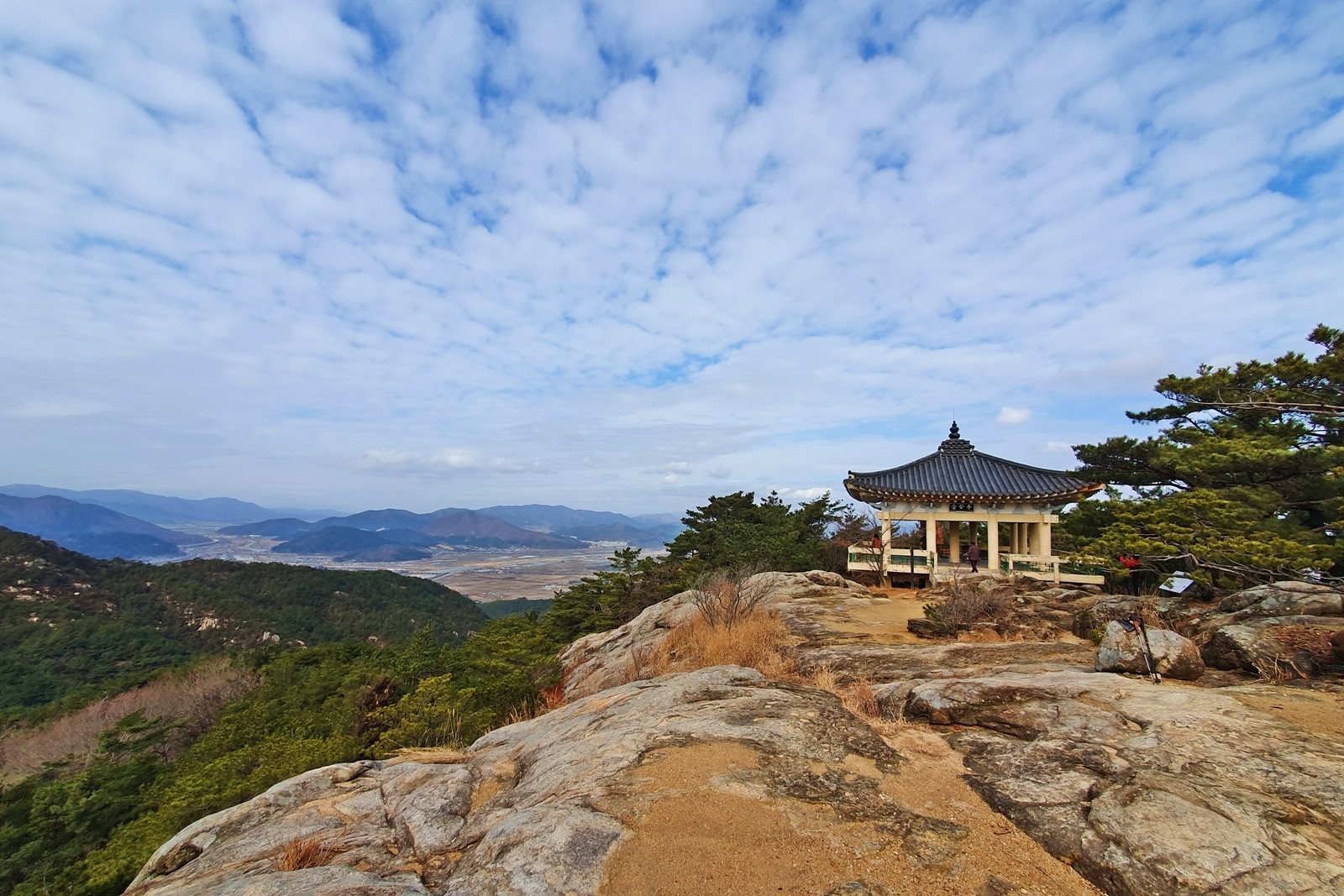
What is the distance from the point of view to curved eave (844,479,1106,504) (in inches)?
671

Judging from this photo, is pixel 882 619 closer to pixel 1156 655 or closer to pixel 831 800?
pixel 1156 655

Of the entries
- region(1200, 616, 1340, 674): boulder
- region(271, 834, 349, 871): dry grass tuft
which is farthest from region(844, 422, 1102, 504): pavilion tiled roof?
region(271, 834, 349, 871): dry grass tuft

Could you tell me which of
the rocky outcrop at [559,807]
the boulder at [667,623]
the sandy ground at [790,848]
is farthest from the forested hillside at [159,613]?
the sandy ground at [790,848]

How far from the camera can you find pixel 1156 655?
6.04 meters

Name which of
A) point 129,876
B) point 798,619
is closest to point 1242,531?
point 798,619

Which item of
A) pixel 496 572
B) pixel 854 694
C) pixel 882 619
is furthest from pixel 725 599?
pixel 496 572

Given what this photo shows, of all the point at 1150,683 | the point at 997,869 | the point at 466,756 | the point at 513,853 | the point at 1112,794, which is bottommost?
the point at 466,756

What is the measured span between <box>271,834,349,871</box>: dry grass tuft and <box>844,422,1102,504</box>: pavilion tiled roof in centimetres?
1681

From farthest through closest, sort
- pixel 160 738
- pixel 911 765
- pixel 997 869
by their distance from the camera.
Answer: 1. pixel 160 738
2. pixel 911 765
3. pixel 997 869

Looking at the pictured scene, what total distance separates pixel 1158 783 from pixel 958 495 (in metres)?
15.3

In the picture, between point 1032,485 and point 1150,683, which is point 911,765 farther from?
point 1032,485

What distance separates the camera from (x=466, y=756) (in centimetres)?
646

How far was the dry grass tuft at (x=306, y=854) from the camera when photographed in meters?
4.18

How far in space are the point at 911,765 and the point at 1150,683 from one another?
2.91 m
